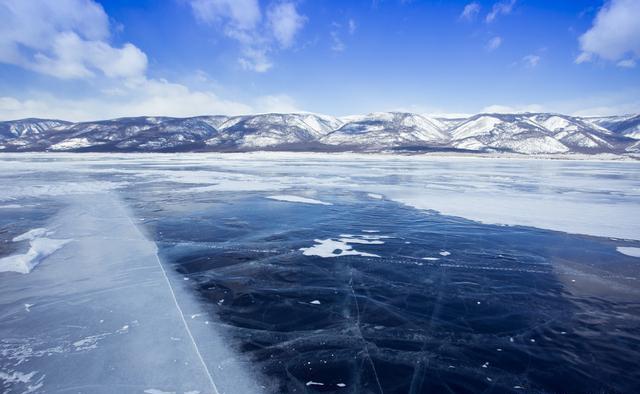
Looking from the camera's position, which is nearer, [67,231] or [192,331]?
[192,331]

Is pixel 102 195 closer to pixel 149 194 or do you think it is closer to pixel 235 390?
pixel 149 194

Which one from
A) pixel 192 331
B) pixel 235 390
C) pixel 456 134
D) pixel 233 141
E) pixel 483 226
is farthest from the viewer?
pixel 456 134

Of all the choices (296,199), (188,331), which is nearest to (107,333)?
(188,331)

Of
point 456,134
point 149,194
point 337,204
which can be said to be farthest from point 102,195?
point 456,134

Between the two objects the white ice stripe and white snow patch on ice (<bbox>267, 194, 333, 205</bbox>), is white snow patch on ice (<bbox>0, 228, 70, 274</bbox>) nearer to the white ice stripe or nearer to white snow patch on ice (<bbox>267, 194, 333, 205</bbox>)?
the white ice stripe

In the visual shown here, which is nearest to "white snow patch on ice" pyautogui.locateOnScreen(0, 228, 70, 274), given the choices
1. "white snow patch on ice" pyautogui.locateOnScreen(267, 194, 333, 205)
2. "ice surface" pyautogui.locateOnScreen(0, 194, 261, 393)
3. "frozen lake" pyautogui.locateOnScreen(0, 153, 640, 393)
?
"frozen lake" pyautogui.locateOnScreen(0, 153, 640, 393)

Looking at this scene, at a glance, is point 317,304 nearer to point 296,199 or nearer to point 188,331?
point 188,331
